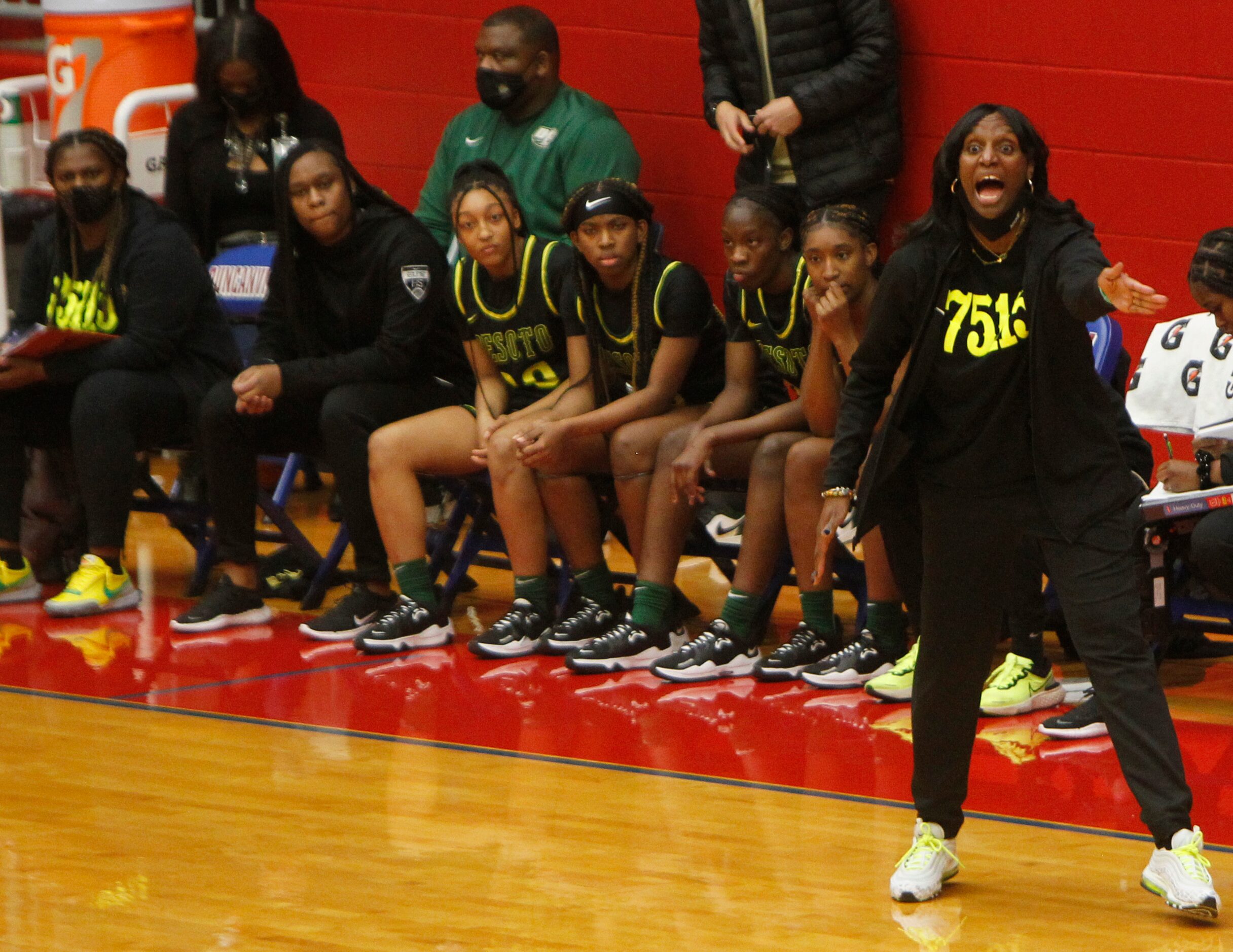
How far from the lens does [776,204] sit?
191 inches

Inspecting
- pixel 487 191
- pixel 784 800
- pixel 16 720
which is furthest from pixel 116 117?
pixel 784 800

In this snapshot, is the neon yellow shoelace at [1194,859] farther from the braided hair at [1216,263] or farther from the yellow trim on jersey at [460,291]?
the yellow trim on jersey at [460,291]

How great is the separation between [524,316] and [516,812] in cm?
180

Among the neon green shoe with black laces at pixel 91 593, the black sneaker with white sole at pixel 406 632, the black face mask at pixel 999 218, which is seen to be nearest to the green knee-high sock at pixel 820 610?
the black sneaker with white sole at pixel 406 632

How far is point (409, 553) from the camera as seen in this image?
5.26 m

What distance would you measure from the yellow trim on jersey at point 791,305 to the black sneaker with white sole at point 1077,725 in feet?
3.81

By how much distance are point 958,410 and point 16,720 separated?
2423mm

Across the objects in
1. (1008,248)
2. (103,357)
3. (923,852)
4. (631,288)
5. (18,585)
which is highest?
(1008,248)

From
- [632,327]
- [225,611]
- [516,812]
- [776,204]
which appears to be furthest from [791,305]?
[225,611]

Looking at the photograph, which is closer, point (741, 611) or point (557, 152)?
point (741, 611)

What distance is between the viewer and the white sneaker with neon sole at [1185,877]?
10.2 ft

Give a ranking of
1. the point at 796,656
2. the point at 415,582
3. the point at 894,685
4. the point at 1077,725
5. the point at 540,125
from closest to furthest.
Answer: the point at 1077,725 → the point at 894,685 → the point at 796,656 → the point at 415,582 → the point at 540,125

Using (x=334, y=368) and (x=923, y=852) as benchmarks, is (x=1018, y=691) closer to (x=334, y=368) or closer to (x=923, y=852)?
(x=923, y=852)

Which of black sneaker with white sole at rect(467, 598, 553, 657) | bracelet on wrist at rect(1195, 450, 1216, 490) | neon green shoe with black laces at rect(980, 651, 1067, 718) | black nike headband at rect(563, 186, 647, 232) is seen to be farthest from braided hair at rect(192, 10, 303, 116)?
bracelet on wrist at rect(1195, 450, 1216, 490)
